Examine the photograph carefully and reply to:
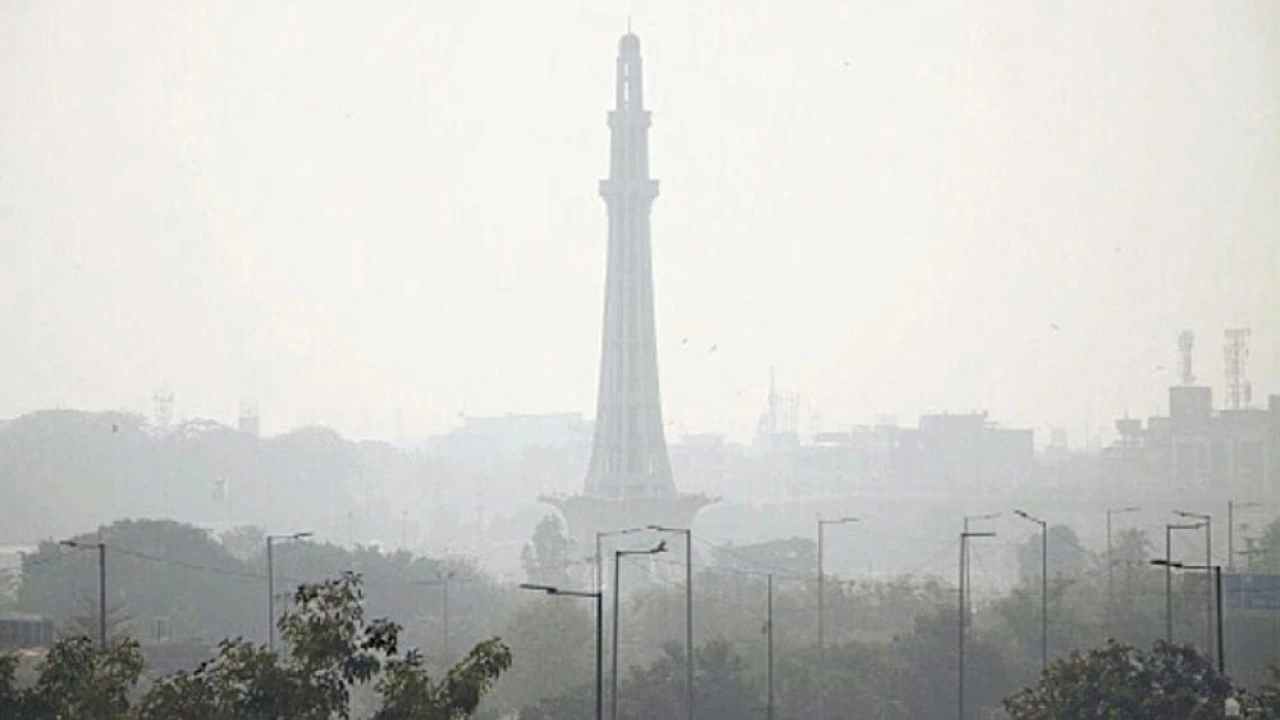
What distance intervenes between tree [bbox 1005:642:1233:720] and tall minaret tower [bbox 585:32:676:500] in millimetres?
77558

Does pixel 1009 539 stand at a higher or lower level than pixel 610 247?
lower

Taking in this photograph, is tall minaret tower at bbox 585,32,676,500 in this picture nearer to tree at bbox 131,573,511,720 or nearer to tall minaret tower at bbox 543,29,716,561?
tall minaret tower at bbox 543,29,716,561

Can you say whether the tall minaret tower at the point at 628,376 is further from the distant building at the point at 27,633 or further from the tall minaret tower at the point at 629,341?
the distant building at the point at 27,633

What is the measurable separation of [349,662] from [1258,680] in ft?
130

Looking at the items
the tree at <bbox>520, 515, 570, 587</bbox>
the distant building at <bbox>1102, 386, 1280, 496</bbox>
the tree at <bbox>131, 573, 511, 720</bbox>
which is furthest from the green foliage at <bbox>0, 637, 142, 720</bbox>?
the distant building at <bbox>1102, 386, 1280, 496</bbox>

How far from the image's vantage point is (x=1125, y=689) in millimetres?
42438

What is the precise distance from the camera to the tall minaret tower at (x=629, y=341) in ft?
396

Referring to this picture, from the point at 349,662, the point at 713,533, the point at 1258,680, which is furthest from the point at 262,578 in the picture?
the point at 713,533

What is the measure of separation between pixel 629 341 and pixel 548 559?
602 inches

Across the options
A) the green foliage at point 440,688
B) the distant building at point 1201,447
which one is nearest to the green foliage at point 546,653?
the green foliage at point 440,688

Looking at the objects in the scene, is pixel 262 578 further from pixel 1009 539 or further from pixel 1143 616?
pixel 1009 539

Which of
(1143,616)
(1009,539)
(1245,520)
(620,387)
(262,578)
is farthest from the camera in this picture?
(1009,539)

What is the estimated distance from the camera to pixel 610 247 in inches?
4793

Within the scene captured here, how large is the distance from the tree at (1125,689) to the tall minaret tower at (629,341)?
77558mm
